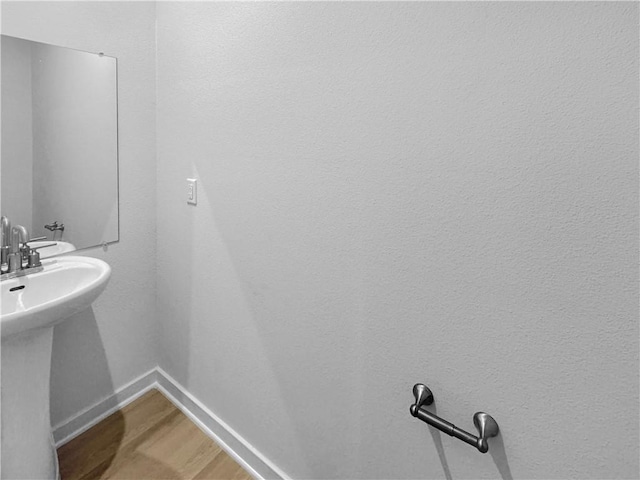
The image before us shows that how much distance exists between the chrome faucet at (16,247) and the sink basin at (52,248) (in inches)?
3.3

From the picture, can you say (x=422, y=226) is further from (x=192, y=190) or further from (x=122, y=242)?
(x=122, y=242)

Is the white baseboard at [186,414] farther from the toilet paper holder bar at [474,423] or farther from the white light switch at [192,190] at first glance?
the white light switch at [192,190]

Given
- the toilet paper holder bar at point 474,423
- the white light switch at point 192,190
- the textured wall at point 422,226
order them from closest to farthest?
1. the textured wall at point 422,226
2. the toilet paper holder bar at point 474,423
3. the white light switch at point 192,190

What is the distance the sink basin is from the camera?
132 centimetres

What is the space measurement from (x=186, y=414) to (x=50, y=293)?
0.85 m

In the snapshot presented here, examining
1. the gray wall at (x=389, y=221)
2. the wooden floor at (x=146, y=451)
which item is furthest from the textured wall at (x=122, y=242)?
the wooden floor at (x=146, y=451)

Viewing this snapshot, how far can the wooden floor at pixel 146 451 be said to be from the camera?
136 cm

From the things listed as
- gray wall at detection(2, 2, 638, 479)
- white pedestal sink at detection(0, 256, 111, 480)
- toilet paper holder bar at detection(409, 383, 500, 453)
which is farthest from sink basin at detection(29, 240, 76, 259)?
toilet paper holder bar at detection(409, 383, 500, 453)

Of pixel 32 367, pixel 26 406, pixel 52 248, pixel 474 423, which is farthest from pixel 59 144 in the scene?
pixel 474 423

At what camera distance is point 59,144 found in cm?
133

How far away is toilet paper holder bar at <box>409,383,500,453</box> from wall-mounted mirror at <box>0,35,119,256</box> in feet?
4.75

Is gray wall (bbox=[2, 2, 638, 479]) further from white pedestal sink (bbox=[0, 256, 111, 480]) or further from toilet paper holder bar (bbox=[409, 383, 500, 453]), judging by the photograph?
white pedestal sink (bbox=[0, 256, 111, 480])

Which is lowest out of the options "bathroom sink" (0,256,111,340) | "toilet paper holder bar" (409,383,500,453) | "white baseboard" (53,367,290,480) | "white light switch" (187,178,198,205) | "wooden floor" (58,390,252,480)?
"wooden floor" (58,390,252,480)

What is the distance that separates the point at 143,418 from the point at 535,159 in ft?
Answer: 6.19
